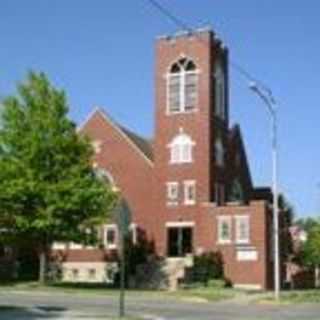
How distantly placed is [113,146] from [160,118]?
13.4ft

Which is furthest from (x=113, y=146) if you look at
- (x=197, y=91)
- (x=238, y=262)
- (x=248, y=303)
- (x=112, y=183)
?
(x=248, y=303)

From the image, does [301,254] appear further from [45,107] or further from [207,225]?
[45,107]

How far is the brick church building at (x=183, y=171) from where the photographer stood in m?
66.1

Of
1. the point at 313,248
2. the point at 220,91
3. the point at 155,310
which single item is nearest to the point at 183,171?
the point at 220,91

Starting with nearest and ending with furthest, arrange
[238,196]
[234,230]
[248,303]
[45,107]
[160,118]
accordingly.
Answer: [248,303]
[45,107]
[234,230]
[160,118]
[238,196]

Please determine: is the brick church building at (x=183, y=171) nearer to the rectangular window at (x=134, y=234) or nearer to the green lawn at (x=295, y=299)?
the rectangular window at (x=134, y=234)

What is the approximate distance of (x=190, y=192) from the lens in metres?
68.2

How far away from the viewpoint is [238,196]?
246 ft

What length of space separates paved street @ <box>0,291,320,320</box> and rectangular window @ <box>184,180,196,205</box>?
25.5 m

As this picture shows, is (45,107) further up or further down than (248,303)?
further up

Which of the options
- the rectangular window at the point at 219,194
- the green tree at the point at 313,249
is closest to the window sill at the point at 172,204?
the rectangular window at the point at 219,194

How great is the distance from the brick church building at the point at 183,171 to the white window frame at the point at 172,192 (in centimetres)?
7

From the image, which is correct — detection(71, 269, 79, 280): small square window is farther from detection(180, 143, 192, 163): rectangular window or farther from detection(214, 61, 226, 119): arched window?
detection(214, 61, 226, 119): arched window

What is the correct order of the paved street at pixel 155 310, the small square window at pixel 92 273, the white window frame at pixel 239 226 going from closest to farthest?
the paved street at pixel 155 310 → the white window frame at pixel 239 226 → the small square window at pixel 92 273
